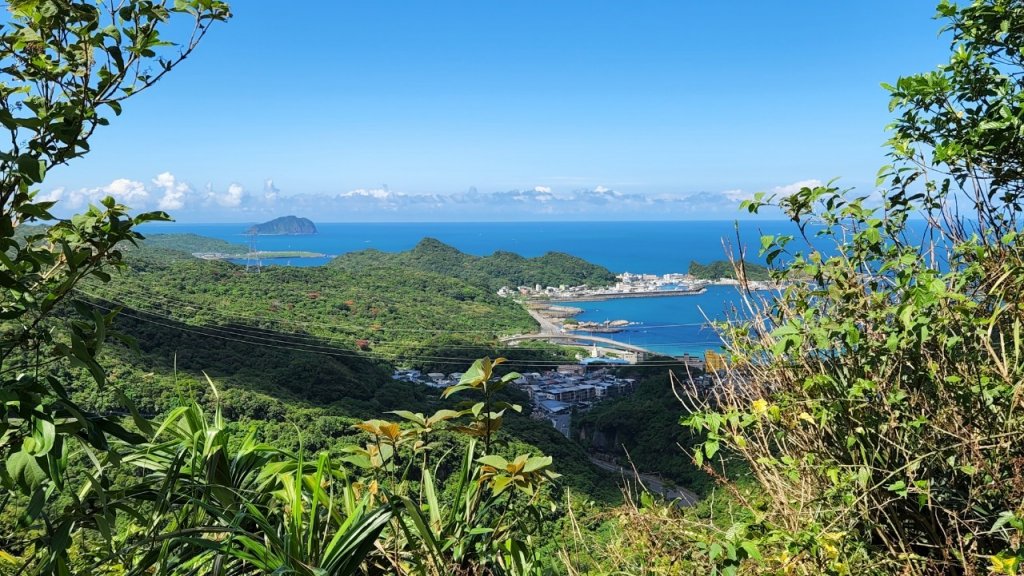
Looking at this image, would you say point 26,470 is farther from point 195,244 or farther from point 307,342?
point 195,244

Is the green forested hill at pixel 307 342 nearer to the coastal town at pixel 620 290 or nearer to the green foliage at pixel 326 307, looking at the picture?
the green foliage at pixel 326 307

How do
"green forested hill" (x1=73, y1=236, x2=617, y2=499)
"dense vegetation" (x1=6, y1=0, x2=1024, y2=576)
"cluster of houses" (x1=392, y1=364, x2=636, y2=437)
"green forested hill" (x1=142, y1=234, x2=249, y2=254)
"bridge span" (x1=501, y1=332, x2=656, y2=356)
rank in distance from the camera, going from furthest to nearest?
"green forested hill" (x1=142, y1=234, x2=249, y2=254) → "bridge span" (x1=501, y1=332, x2=656, y2=356) → "cluster of houses" (x1=392, y1=364, x2=636, y2=437) → "green forested hill" (x1=73, y1=236, x2=617, y2=499) → "dense vegetation" (x1=6, y1=0, x2=1024, y2=576)

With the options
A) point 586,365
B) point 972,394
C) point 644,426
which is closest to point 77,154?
point 972,394

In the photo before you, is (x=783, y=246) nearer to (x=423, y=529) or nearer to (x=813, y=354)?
(x=813, y=354)

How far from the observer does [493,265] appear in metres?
67.7

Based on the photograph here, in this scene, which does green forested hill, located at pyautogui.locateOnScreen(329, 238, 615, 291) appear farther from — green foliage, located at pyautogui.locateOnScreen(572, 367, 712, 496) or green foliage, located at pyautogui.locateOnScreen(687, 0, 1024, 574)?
green foliage, located at pyautogui.locateOnScreen(687, 0, 1024, 574)

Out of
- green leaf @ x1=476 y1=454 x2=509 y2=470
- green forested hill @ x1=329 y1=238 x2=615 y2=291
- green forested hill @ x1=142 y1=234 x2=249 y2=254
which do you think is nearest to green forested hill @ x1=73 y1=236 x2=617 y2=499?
green leaf @ x1=476 y1=454 x2=509 y2=470

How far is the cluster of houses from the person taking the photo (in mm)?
25175

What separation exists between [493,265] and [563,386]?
40271 millimetres

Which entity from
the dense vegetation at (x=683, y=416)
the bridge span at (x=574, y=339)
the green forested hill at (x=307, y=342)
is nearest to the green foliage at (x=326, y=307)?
the green forested hill at (x=307, y=342)

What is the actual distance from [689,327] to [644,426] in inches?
1124

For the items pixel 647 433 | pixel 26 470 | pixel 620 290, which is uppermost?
pixel 26 470

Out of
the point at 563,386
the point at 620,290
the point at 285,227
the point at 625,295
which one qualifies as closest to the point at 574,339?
the point at 563,386

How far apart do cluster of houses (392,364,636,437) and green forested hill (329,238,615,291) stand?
31.1 m
